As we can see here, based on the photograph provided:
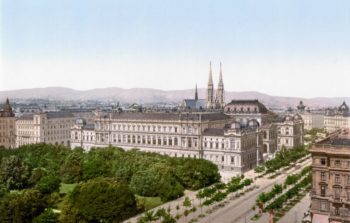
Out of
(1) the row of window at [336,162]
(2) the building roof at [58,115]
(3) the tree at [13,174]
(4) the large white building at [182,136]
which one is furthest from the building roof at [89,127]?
(1) the row of window at [336,162]

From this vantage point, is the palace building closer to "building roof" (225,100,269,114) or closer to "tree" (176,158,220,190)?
"building roof" (225,100,269,114)

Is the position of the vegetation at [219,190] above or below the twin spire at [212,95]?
below

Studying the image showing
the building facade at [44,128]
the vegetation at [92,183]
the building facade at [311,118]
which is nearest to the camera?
the vegetation at [92,183]

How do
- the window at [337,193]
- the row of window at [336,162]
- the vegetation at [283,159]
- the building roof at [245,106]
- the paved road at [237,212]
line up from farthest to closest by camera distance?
the building roof at [245,106] < the vegetation at [283,159] < the paved road at [237,212] < the window at [337,193] < the row of window at [336,162]

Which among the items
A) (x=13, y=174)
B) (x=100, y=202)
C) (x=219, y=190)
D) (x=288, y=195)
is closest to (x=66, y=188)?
(x=13, y=174)

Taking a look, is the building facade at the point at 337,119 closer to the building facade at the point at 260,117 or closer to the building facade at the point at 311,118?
the building facade at the point at 311,118

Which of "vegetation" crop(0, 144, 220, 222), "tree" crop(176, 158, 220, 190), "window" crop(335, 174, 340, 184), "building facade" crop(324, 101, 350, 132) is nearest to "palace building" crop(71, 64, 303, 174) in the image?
"vegetation" crop(0, 144, 220, 222)
